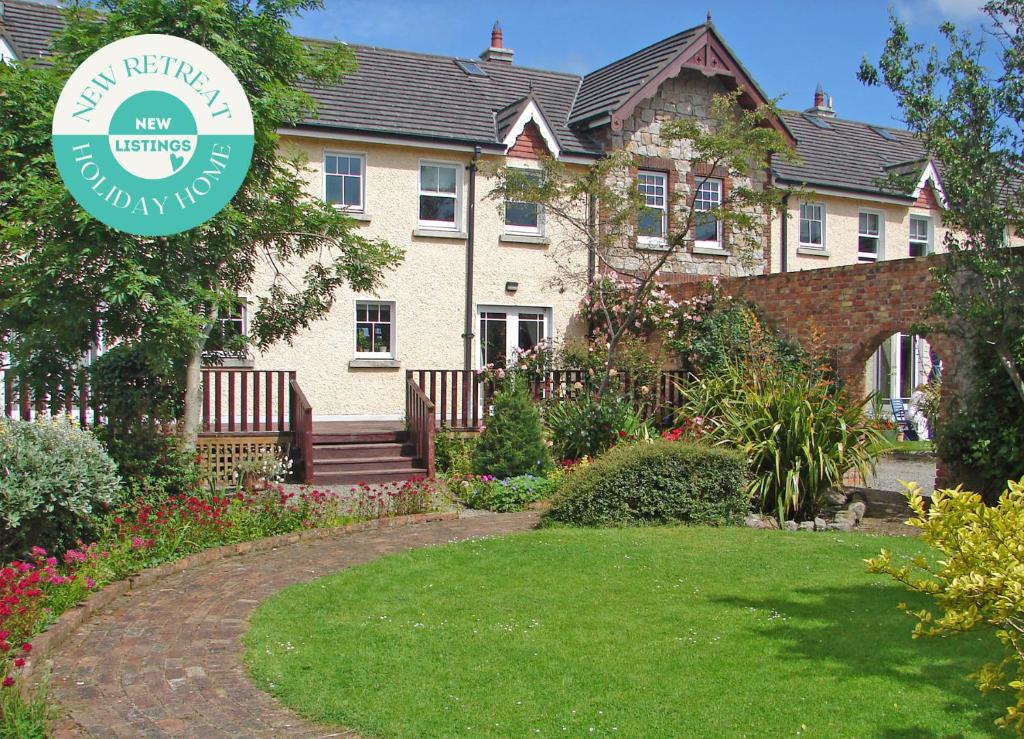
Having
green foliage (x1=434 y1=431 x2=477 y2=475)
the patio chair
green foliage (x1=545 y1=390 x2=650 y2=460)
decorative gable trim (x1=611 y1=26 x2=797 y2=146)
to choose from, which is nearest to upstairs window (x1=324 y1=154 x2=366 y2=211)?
green foliage (x1=434 y1=431 x2=477 y2=475)

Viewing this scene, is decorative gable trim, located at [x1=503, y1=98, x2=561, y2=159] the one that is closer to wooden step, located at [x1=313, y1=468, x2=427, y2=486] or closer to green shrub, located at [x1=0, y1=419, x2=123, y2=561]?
wooden step, located at [x1=313, y1=468, x2=427, y2=486]

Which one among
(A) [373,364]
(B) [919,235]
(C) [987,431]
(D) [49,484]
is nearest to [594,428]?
(C) [987,431]

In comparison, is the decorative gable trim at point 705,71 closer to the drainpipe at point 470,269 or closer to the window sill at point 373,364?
the drainpipe at point 470,269

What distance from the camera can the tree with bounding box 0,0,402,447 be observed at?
28.1 feet

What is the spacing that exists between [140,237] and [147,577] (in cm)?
328

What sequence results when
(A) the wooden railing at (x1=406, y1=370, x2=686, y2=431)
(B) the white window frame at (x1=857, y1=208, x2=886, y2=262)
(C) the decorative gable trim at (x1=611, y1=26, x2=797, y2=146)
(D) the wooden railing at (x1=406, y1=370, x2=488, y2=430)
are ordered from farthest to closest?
(B) the white window frame at (x1=857, y1=208, x2=886, y2=262), (C) the decorative gable trim at (x1=611, y1=26, x2=797, y2=146), (A) the wooden railing at (x1=406, y1=370, x2=686, y2=431), (D) the wooden railing at (x1=406, y1=370, x2=488, y2=430)

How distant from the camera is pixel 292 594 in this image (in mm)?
7762

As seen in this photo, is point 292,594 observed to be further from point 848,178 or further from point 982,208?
point 848,178

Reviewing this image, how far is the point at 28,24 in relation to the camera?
1769cm

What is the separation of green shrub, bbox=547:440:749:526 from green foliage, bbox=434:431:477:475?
3.84 m

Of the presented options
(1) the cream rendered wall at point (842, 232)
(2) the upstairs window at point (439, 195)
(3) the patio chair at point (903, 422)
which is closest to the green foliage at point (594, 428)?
(2) the upstairs window at point (439, 195)

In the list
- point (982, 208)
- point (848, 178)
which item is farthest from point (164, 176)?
point (848, 178)

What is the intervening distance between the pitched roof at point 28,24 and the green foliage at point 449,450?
1019cm

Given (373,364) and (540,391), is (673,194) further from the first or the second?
(373,364)
